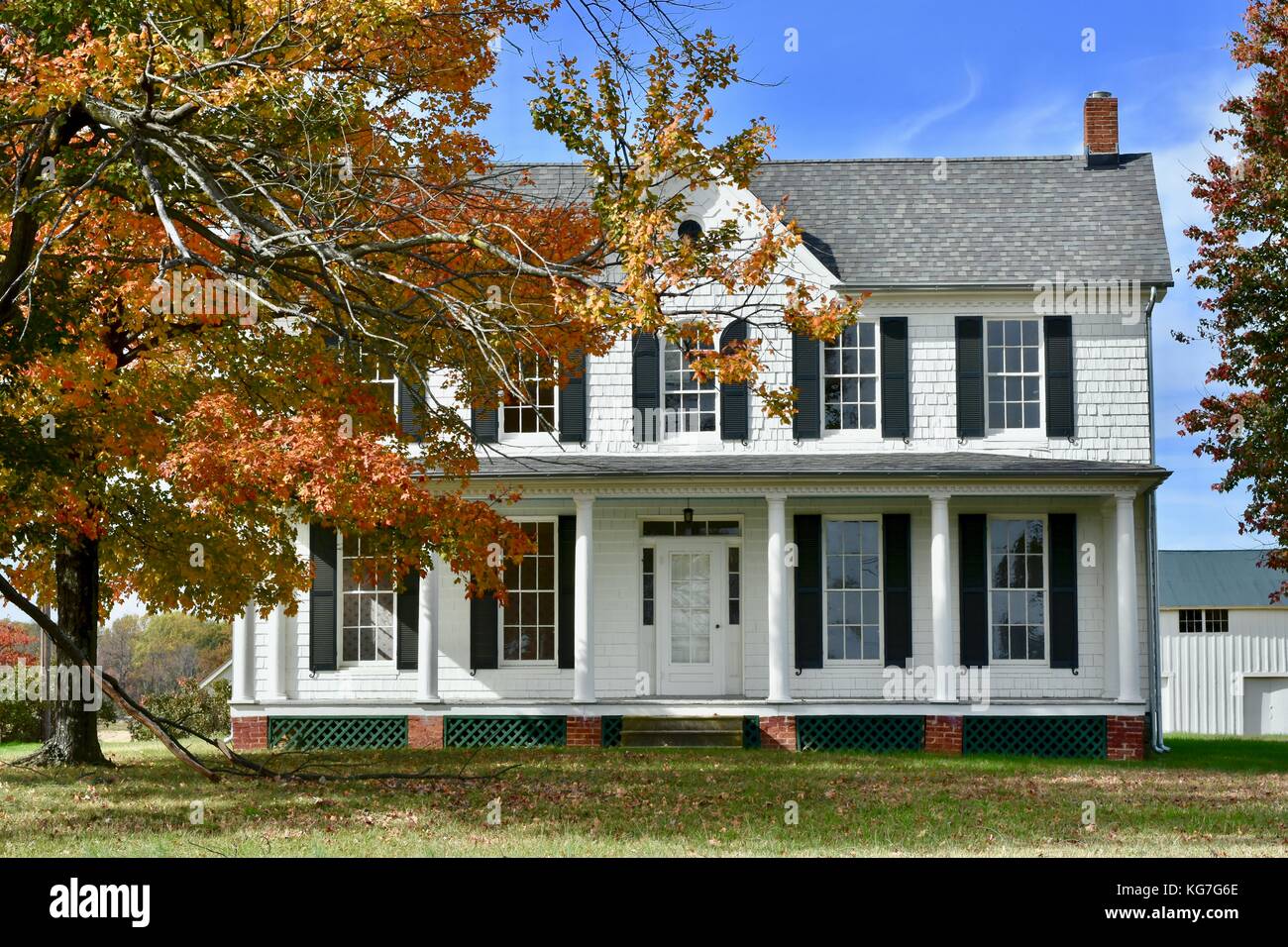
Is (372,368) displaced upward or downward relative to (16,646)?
upward

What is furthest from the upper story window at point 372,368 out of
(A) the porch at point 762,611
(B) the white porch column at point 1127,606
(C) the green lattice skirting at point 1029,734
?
(B) the white porch column at point 1127,606

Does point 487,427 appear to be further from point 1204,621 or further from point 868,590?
point 1204,621

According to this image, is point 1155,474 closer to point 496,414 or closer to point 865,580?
point 865,580

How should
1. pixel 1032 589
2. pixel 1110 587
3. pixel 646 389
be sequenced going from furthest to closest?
pixel 646 389 → pixel 1032 589 → pixel 1110 587

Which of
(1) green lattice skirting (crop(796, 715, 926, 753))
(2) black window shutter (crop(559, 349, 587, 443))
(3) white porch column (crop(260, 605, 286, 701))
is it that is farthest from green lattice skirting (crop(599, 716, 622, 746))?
(3) white porch column (crop(260, 605, 286, 701))

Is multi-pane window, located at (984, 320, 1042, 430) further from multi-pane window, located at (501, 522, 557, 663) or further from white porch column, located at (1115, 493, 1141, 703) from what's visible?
multi-pane window, located at (501, 522, 557, 663)

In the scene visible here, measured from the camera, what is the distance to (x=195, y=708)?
2511 centimetres

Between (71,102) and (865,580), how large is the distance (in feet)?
43.1

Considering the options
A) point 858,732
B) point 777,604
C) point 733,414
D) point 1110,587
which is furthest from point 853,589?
point 1110,587

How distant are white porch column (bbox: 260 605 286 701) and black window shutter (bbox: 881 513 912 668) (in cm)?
883

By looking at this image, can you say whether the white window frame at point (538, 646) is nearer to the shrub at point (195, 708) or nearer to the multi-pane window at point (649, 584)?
the multi-pane window at point (649, 584)

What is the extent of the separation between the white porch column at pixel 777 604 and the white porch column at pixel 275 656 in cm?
711

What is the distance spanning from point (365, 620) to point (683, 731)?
5152 mm

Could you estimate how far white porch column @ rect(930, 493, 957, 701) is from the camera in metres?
18.9
